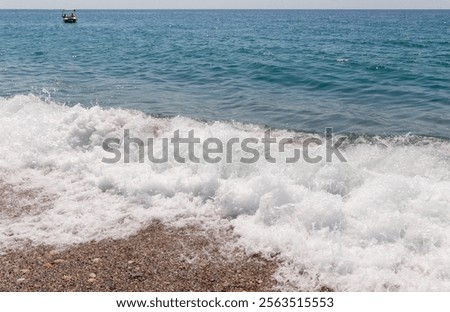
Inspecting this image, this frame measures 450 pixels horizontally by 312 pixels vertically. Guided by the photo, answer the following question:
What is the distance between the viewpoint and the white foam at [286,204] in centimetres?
546

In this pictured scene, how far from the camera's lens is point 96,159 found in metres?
9.19

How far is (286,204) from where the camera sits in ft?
22.1

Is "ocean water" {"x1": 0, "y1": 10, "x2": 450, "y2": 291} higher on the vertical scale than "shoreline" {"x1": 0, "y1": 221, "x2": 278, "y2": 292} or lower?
higher

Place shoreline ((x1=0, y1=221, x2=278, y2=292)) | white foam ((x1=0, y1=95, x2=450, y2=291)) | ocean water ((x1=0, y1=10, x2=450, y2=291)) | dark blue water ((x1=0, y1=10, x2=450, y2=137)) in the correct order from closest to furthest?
shoreline ((x1=0, y1=221, x2=278, y2=292)) → white foam ((x1=0, y1=95, x2=450, y2=291)) → ocean water ((x1=0, y1=10, x2=450, y2=291)) → dark blue water ((x1=0, y1=10, x2=450, y2=137))

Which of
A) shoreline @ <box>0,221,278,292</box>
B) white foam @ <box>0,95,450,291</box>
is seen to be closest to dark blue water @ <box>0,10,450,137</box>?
white foam @ <box>0,95,450,291</box>

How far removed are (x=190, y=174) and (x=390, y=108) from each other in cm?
950

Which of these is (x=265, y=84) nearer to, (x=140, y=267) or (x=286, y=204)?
(x=286, y=204)

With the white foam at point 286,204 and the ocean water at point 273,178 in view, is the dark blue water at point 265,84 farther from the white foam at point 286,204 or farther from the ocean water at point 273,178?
the white foam at point 286,204

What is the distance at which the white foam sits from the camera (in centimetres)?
546

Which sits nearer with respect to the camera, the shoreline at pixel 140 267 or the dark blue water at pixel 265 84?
the shoreline at pixel 140 267

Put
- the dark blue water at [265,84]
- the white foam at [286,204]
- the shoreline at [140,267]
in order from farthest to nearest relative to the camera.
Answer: the dark blue water at [265,84]
the white foam at [286,204]
the shoreline at [140,267]

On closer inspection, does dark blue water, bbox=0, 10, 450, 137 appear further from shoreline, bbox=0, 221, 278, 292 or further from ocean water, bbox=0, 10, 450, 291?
shoreline, bbox=0, 221, 278, 292

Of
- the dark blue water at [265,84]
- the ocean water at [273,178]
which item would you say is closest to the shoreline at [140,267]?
the ocean water at [273,178]
